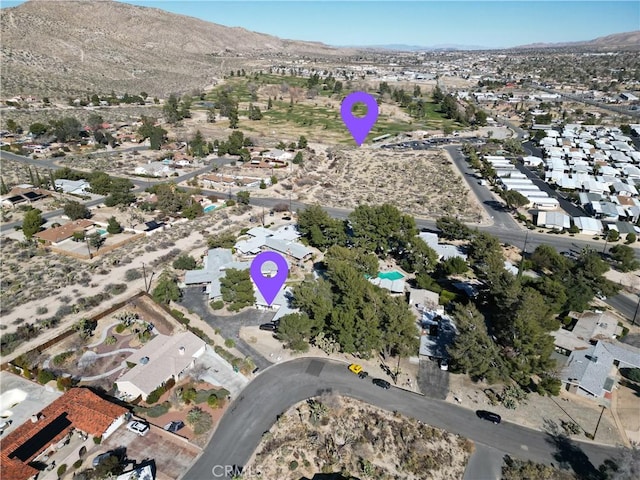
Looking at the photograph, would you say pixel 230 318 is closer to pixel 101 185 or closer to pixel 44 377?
pixel 44 377

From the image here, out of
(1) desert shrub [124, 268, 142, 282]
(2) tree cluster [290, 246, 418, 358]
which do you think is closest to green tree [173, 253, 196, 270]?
(1) desert shrub [124, 268, 142, 282]

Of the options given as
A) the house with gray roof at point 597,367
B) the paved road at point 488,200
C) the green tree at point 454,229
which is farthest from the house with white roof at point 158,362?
the paved road at point 488,200

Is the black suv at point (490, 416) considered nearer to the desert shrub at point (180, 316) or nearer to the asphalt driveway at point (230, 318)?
the asphalt driveway at point (230, 318)

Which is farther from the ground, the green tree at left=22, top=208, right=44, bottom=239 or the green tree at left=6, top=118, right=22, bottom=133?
the green tree at left=6, top=118, right=22, bottom=133

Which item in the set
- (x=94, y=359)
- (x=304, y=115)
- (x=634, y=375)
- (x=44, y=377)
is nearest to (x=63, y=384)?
(x=44, y=377)

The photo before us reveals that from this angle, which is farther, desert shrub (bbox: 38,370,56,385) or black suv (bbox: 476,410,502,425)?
desert shrub (bbox: 38,370,56,385)

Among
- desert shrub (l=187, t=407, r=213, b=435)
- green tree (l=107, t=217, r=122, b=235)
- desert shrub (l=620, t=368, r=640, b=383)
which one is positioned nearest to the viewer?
desert shrub (l=187, t=407, r=213, b=435)

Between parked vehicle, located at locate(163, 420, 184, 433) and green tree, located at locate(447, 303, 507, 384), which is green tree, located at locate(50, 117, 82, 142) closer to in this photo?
parked vehicle, located at locate(163, 420, 184, 433)
